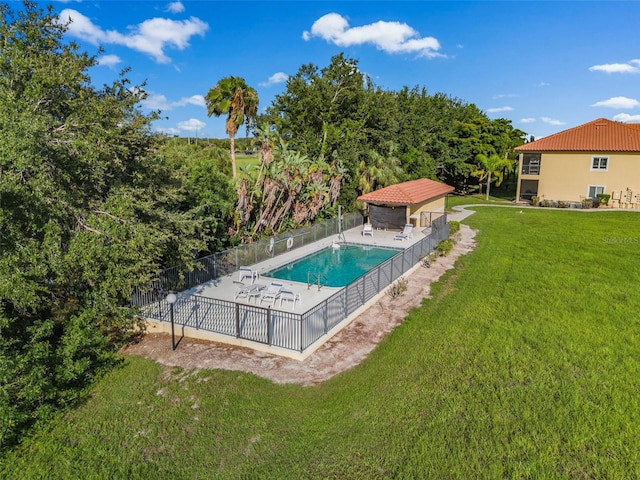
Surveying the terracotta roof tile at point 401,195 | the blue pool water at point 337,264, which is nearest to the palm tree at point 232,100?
the terracotta roof tile at point 401,195

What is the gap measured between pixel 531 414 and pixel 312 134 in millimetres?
27698

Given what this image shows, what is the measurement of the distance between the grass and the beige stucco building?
3075 cm

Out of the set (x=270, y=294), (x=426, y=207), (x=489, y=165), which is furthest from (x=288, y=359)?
(x=489, y=165)

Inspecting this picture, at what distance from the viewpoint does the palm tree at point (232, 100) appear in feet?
99.7

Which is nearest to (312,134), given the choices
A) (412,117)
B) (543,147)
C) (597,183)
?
(412,117)

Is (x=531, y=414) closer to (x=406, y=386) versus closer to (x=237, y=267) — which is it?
(x=406, y=386)

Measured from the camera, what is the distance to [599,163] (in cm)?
3822

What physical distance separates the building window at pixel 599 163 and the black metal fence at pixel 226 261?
88.1 ft

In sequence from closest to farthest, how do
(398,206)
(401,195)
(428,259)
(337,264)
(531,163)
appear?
(428,259) → (337,264) → (401,195) → (398,206) → (531,163)

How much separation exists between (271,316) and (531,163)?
38.9m

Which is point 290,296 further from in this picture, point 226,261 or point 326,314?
point 226,261

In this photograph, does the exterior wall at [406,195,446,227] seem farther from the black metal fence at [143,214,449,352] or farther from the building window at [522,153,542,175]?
the building window at [522,153,542,175]

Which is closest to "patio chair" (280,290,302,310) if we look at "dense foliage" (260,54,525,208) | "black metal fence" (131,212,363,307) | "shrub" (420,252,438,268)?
"black metal fence" (131,212,363,307)

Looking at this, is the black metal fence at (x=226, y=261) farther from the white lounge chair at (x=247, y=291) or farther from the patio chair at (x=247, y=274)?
the white lounge chair at (x=247, y=291)
